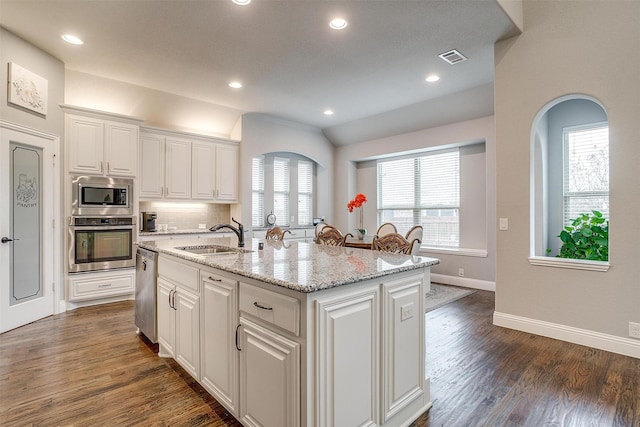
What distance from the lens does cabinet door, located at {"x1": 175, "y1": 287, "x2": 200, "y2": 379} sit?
220cm

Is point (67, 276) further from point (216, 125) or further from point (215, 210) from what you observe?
point (216, 125)

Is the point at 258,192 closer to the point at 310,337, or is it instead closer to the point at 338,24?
the point at 338,24

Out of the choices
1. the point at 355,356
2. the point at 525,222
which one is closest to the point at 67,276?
the point at 355,356

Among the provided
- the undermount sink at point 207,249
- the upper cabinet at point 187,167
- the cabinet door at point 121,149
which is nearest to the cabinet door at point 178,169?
the upper cabinet at point 187,167

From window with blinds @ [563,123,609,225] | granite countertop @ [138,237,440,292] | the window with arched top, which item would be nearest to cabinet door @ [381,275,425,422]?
granite countertop @ [138,237,440,292]

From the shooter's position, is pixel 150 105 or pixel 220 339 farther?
pixel 150 105

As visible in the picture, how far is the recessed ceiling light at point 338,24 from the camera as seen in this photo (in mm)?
3090

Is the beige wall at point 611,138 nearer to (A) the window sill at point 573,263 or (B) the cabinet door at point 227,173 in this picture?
(A) the window sill at point 573,263

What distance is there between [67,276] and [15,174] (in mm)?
1379

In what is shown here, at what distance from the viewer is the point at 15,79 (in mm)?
3424

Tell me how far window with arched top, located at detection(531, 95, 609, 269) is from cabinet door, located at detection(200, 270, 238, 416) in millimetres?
3990

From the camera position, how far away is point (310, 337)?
1391mm

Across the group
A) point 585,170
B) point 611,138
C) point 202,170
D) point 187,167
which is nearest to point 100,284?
point 187,167

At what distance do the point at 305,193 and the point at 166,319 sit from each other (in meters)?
5.12
